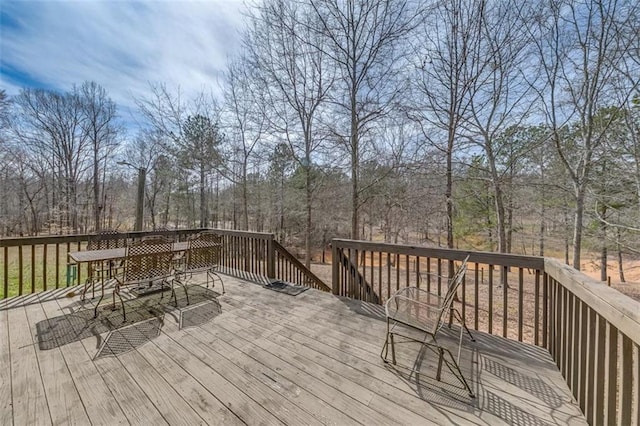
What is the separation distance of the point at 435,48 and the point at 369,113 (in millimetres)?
2314

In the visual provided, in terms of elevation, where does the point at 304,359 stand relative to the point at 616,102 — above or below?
below

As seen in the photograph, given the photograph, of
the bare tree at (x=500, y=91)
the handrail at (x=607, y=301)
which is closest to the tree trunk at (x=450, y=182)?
the bare tree at (x=500, y=91)

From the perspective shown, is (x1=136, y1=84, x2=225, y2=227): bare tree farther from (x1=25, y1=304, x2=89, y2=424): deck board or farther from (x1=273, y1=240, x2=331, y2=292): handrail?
(x1=25, y1=304, x2=89, y2=424): deck board

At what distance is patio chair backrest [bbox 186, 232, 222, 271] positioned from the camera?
368 centimetres

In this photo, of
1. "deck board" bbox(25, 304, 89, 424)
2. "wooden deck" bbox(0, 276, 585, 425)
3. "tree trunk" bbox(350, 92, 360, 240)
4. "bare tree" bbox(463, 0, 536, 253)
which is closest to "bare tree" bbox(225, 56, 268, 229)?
"tree trunk" bbox(350, 92, 360, 240)

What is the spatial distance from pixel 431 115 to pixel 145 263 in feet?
25.0

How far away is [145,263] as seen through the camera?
3.13 meters

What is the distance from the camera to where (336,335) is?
2.61 metres

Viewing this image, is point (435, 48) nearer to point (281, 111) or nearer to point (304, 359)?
point (281, 111)

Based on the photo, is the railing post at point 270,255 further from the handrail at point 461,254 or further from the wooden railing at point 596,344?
the wooden railing at point 596,344

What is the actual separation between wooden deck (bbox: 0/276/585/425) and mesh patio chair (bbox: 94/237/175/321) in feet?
1.37

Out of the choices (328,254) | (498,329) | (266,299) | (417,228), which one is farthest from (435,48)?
(328,254)

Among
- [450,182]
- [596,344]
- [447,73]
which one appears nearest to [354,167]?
[450,182]

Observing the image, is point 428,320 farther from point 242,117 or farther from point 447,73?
point 242,117
